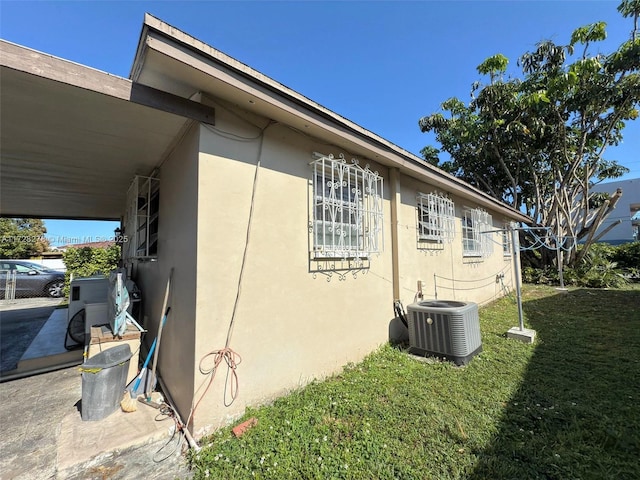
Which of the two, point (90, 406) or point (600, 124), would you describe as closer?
point (90, 406)

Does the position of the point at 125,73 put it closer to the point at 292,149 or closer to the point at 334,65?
the point at 292,149

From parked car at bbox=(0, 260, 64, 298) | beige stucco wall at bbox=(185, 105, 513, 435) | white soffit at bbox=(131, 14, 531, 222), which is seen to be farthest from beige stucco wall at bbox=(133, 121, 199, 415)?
parked car at bbox=(0, 260, 64, 298)

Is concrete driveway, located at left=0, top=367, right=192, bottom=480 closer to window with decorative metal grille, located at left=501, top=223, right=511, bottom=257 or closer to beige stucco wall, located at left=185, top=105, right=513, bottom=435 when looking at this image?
beige stucco wall, located at left=185, top=105, right=513, bottom=435

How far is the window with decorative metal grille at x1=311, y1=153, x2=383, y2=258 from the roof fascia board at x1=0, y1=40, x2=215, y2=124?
144cm

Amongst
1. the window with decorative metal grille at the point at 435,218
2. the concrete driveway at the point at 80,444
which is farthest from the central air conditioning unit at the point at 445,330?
the concrete driveway at the point at 80,444

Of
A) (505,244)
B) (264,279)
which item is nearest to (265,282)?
(264,279)

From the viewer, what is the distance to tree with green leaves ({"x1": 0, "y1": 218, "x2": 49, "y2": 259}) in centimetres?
1640

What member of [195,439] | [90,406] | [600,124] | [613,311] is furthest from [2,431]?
[600,124]

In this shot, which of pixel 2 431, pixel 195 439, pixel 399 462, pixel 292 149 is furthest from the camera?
pixel 292 149

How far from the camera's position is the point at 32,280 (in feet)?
34.5

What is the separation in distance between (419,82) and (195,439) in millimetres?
10094

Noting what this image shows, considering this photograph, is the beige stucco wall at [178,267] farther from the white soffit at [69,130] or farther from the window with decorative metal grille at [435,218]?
the window with decorative metal grille at [435,218]

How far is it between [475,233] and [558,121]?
7603 mm

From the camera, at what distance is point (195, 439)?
222 cm
